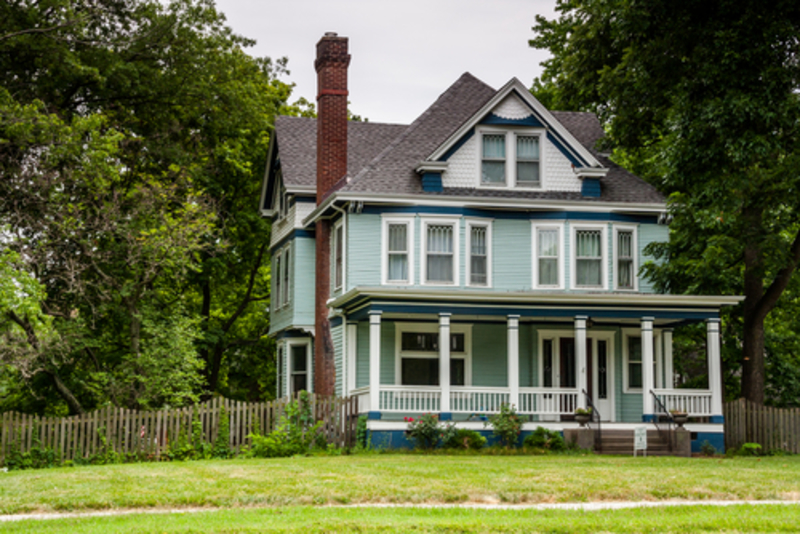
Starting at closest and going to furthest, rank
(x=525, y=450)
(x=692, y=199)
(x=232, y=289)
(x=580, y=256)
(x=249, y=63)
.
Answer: (x=525, y=450)
(x=692, y=199)
(x=580, y=256)
(x=249, y=63)
(x=232, y=289)

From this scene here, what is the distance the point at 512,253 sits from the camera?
87.4 ft

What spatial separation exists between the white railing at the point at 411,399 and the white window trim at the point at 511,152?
6.41 m

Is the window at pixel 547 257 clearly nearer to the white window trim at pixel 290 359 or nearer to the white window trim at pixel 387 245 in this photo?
the white window trim at pixel 387 245

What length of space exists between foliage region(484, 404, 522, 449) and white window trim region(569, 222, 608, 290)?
5.24m

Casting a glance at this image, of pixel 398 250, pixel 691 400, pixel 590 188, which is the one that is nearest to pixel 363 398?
pixel 398 250

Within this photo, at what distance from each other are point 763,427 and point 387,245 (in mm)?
10764

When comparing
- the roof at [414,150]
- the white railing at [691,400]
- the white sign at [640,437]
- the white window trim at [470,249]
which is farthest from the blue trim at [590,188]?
the white sign at [640,437]

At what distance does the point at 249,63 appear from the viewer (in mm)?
35156

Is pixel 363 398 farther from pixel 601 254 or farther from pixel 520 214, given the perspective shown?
pixel 601 254

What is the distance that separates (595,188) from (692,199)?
3867mm

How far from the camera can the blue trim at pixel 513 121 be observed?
26.6m

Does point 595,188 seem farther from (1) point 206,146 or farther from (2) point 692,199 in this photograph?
(1) point 206,146

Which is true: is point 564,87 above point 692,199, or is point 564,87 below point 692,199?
above

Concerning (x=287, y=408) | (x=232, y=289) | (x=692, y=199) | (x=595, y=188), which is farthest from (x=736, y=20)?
(x=232, y=289)
